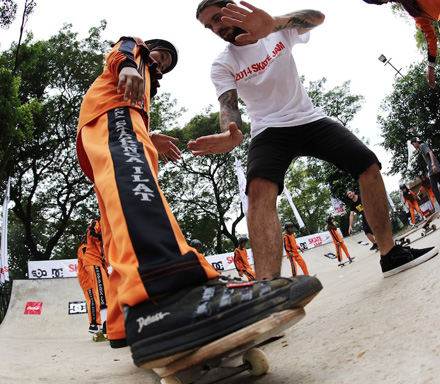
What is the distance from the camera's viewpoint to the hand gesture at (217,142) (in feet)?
6.21

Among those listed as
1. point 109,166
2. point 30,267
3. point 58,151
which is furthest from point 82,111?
point 58,151

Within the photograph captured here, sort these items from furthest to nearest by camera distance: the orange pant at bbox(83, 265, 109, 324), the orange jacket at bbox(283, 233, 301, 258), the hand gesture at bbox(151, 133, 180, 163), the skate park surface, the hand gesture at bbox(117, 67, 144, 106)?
the orange jacket at bbox(283, 233, 301, 258) < the orange pant at bbox(83, 265, 109, 324) < the hand gesture at bbox(151, 133, 180, 163) < the hand gesture at bbox(117, 67, 144, 106) < the skate park surface

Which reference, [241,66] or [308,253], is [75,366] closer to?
→ [241,66]

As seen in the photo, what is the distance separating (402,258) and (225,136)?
1.34 m

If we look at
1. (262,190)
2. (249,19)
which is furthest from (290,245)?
(249,19)

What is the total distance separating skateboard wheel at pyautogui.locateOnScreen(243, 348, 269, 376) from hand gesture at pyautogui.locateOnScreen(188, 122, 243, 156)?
1109 mm

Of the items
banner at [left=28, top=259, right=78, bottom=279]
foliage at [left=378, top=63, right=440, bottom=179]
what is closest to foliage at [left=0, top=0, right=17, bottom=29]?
banner at [left=28, top=259, right=78, bottom=279]

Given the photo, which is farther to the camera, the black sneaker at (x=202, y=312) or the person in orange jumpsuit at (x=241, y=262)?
the person in orange jumpsuit at (x=241, y=262)

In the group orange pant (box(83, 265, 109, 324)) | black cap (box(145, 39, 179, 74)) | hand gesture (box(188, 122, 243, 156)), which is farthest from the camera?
orange pant (box(83, 265, 109, 324))

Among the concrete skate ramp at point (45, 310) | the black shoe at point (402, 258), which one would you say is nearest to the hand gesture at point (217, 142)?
the black shoe at point (402, 258)

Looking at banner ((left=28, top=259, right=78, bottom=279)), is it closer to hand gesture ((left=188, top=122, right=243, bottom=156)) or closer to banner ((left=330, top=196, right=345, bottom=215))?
hand gesture ((left=188, top=122, right=243, bottom=156))

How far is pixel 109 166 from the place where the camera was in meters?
1.19

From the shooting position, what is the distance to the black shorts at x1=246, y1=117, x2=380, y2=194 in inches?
83.1

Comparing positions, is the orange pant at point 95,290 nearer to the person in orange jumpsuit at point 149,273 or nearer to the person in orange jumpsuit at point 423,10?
the person in orange jumpsuit at point 149,273
